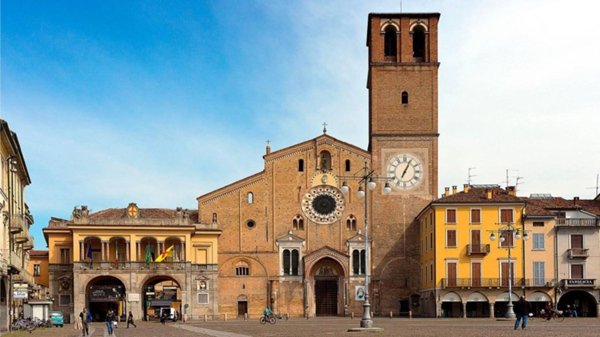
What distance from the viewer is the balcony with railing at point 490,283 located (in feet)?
197

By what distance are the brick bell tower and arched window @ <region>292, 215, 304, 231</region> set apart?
A: 5.48 metres

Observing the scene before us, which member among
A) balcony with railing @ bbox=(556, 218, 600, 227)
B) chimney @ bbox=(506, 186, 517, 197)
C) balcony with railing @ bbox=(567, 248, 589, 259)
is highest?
chimney @ bbox=(506, 186, 517, 197)

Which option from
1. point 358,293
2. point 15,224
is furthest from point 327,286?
point 15,224

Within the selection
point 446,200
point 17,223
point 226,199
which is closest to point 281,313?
point 226,199

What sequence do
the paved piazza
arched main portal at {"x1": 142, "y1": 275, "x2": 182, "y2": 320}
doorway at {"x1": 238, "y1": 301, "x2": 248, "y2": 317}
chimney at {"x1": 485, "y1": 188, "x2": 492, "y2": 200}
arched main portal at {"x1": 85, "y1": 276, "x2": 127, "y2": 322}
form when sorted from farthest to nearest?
arched main portal at {"x1": 142, "y1": 275, "x2": 182, "y2": 320}, doorway at {"x1": 238, "y1": 301, "x2": 248, "y2": 317}, chimney at {"x1": 485, "y1": 188, "x2": 492, "y2": 200}, arched main portal at {"x1": 85, "y1": 276, "x2": 127, "y2": 322}, the paved piazza

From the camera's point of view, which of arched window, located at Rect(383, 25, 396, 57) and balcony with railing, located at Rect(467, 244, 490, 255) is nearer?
balcony with railing, located at Rect(467, 244, 490, 255)

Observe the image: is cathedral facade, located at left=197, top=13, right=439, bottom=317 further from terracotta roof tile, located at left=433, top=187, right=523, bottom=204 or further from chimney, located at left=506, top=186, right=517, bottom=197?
chimney, located at left=506, top=186, right=517, bottom=197

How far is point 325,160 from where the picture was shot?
222 feet

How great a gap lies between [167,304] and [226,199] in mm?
12028

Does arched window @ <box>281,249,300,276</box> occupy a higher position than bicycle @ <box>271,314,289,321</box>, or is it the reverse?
arched window @ <box>281,249,300,276</box>

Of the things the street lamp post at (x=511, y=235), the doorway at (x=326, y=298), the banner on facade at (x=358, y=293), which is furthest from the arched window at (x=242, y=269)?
the street lamp post at (x=511, y=235)

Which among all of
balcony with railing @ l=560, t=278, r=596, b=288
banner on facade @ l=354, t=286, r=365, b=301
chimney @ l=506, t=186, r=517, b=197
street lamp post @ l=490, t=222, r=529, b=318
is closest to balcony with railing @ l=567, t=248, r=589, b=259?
balcony with railing @ l=560, t=278, r=596, b=288

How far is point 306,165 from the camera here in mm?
67438

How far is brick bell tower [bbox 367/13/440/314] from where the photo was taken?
66062 millimetres
